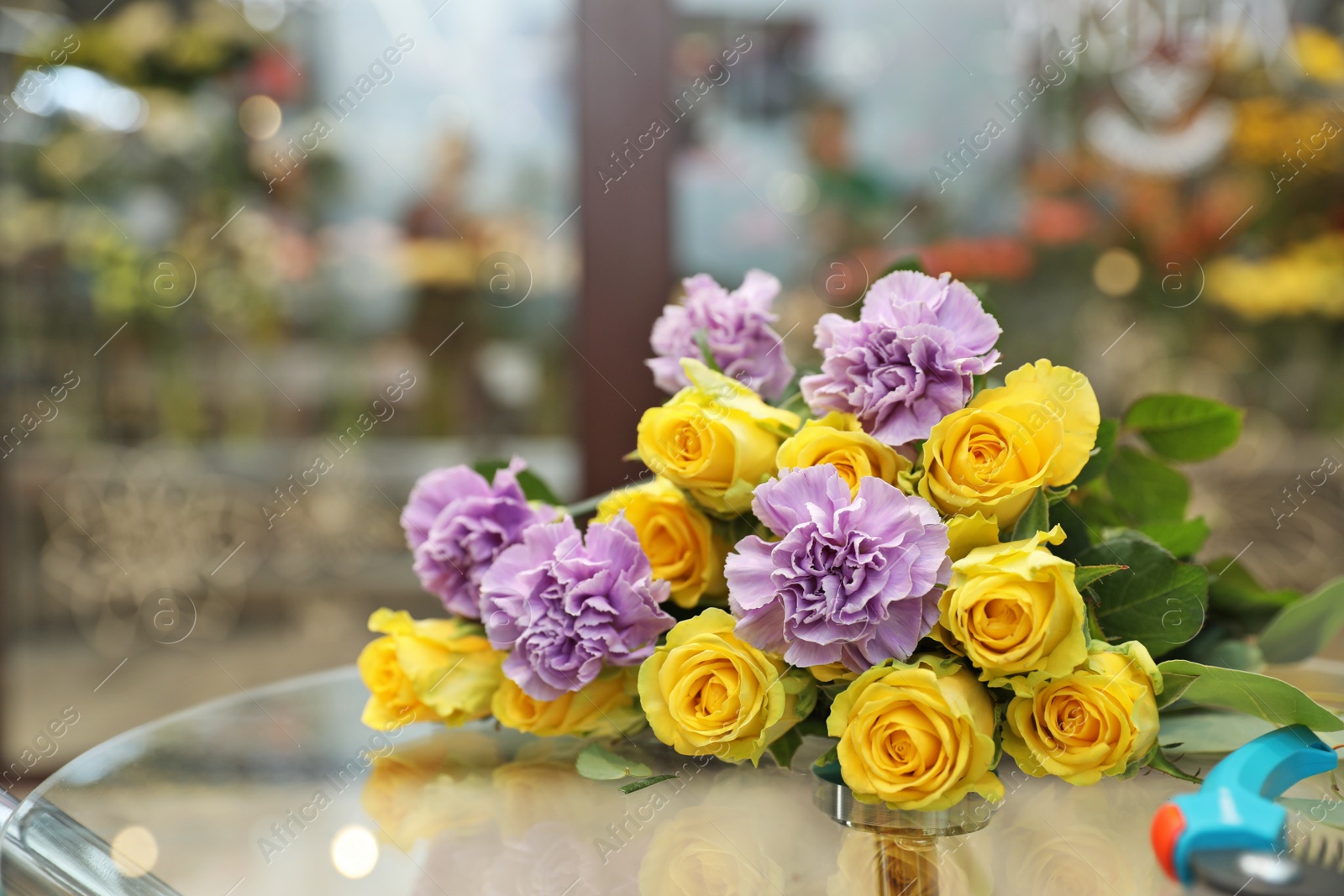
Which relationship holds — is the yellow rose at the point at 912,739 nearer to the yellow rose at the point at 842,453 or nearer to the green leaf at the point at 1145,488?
the yellow rose at the point at 842,453

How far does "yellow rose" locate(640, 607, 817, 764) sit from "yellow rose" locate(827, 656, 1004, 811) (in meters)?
0.04

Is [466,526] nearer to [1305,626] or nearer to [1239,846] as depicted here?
[1239,846]

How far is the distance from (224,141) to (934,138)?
1333 mm

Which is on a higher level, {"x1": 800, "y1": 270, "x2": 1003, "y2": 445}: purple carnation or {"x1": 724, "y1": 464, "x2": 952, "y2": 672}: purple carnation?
{"x1": 800, "y1": 270, "x2": 1003, "y2": 445}: purple carnation

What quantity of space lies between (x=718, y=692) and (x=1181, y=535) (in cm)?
33

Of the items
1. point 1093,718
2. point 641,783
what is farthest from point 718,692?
point 1093,718

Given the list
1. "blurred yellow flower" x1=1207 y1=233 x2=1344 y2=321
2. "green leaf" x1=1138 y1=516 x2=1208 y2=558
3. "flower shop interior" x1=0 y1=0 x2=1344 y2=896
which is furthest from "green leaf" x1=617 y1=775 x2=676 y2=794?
"blurred yellow flower" x1=1207 y1=233 x2=1344 y2=321

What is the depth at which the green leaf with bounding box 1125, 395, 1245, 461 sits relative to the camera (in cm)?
67

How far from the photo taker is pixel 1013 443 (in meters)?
0.50

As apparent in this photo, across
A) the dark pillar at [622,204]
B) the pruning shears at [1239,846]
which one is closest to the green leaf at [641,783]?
the pruning shears at [1239,846]

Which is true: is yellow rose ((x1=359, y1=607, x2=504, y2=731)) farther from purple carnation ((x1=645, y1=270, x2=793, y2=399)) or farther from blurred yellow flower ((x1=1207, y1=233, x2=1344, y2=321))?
blurred yellow flower ((x1=1207, y1=233, x2=1344, y2=321))

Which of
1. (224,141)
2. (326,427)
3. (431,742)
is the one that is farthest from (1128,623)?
(224,141)

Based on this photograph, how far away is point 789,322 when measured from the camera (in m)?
1.86

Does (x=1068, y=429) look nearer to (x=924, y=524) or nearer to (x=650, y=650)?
(x=924, y=524)
